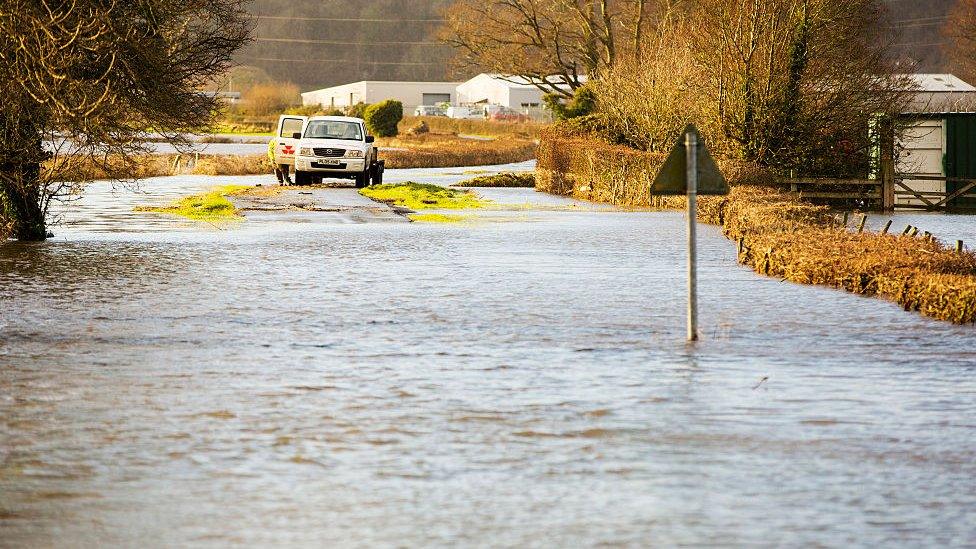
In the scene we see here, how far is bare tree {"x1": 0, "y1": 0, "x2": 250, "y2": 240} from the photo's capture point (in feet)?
72.8

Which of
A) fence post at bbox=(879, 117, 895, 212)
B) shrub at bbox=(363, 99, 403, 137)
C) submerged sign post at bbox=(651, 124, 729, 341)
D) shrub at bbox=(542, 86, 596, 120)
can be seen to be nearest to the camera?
submerged sign post at bbox=(651, 124, 729, 341)

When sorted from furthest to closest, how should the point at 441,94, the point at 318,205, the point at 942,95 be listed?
the point at 441,94
the point at 942,95
the point at 318,205

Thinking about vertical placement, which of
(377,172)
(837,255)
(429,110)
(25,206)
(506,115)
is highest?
(429,110)

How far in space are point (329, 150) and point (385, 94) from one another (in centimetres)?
12981

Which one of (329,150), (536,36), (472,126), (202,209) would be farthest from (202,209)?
(472,126)

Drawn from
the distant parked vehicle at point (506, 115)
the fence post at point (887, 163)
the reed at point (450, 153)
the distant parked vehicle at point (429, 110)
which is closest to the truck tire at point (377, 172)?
the fence post at point (887, 163)

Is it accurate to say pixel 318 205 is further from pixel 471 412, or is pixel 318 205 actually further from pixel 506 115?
pixel 506 115

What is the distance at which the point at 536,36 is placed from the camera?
64875 mm

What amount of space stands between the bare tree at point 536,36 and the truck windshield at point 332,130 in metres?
17.7

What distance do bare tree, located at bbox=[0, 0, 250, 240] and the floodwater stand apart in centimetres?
314

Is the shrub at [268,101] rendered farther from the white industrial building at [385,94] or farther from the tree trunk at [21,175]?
the tree trunk at [21,175]

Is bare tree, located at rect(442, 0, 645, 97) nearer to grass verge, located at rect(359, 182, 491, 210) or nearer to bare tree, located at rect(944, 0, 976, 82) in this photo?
grass verge, located at rect(359, 182, 491, 210)

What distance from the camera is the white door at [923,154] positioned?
139 ft

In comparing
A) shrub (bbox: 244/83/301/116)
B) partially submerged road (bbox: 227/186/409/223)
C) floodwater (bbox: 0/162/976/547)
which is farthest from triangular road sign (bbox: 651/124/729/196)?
shrub (bbox: 244/83/301/116)
